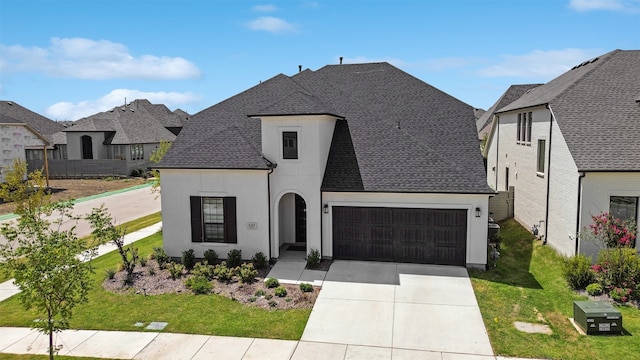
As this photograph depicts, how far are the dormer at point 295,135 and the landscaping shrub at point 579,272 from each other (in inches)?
358

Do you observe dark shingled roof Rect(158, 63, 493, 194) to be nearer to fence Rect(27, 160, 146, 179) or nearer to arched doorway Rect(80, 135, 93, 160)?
fence Rect(27, 160, 146, 179)

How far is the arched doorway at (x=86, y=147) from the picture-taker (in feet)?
169

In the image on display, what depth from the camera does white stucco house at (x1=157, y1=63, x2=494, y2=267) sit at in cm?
1653

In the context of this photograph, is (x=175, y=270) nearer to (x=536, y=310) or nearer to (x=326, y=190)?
(x=326, y=190)

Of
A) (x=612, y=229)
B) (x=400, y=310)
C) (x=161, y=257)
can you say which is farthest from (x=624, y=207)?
(x=161, y=257)

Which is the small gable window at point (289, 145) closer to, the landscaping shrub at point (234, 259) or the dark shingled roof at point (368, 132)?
the dark shingled roof at point (368, 132)

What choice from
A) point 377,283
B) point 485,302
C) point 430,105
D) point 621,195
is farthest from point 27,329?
point 621,195

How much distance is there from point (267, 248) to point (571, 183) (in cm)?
1140

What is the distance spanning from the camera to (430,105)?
20.2 m

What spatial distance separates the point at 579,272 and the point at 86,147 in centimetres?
5228

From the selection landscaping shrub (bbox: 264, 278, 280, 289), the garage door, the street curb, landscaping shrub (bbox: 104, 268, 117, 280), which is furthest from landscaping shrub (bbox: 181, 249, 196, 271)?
the street curb

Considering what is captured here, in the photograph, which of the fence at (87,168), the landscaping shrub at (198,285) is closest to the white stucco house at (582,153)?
the landscaping shrub at (198,285)

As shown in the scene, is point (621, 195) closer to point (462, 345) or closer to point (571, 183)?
point (571, 183)

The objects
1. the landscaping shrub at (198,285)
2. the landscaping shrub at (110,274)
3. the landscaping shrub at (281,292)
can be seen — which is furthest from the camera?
the landscaping shrub at (110,274)
